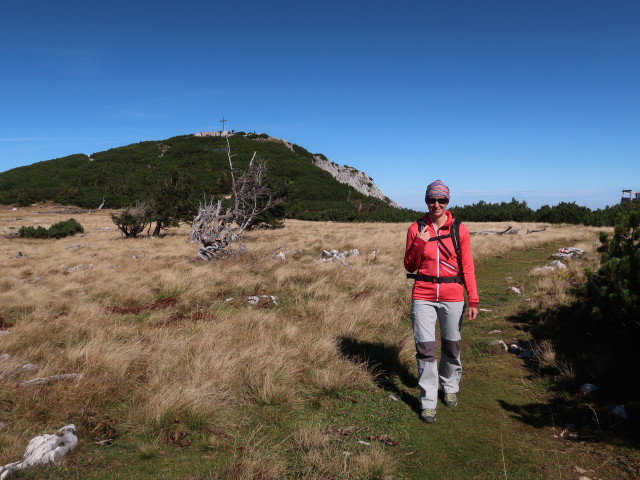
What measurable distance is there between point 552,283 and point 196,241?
53.7ft

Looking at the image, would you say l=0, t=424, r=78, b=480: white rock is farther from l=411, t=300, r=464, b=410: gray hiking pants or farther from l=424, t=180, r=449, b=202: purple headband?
l=424, t=180, r=449, b=202: purple headband

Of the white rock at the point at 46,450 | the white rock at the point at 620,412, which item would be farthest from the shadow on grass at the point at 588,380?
the white rock at the point at 46,450

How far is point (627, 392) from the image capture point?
3945 millimetres

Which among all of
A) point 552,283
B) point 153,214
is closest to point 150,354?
point 552,283

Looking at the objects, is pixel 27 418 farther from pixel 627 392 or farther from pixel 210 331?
pixel 627 392

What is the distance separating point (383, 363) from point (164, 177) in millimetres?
44338

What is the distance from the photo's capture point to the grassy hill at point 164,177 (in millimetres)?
49219

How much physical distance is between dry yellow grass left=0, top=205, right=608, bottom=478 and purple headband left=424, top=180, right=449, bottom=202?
2.34 metres

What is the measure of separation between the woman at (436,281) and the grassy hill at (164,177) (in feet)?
85.0

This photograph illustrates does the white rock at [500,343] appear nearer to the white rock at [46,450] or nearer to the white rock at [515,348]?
the white rock at [515,348]

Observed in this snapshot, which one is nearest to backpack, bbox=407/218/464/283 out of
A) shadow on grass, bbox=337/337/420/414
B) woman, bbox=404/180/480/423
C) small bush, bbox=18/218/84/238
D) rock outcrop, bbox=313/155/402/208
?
woman, bbox=404/180/480/423

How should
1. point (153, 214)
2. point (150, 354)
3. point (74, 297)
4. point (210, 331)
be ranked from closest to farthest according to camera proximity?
1. point (150, 354)
2. point (210, 331)
3. point (74, 297)
4. point (153, 214)

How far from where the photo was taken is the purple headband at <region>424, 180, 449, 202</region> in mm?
3734

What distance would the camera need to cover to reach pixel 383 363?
16.9 feet
